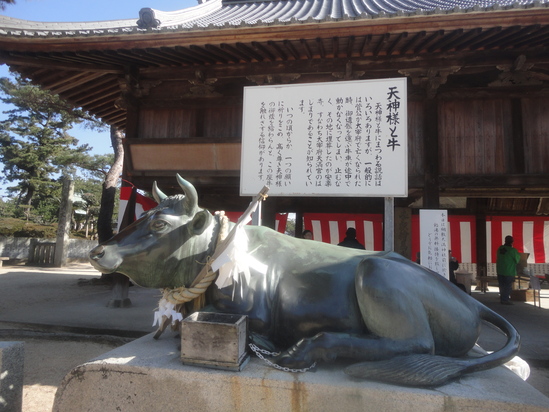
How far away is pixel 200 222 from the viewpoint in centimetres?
203

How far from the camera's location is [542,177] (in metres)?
5.27

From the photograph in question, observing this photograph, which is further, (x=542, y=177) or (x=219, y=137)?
(x=219, y=137)

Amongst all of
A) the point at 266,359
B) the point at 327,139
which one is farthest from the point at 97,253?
the point at 327,139

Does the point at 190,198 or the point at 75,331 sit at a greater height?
the point at 190,198

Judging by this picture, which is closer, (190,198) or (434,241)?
(190,198)

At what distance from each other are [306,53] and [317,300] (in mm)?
4466

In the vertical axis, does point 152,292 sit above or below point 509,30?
below

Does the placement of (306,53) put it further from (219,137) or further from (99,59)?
(99,59)

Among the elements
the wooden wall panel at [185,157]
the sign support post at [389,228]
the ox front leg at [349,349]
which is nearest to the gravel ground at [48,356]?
the ox front leg at [349,349]

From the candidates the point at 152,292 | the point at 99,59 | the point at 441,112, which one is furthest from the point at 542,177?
the point at 152,292

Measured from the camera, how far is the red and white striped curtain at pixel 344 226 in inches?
342

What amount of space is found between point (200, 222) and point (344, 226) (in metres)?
7.19

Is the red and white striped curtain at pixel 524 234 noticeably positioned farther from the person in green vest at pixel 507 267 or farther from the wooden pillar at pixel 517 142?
the wooden pillar at pixel 517 142

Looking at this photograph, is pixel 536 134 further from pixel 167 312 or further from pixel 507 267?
pixel 167 312
